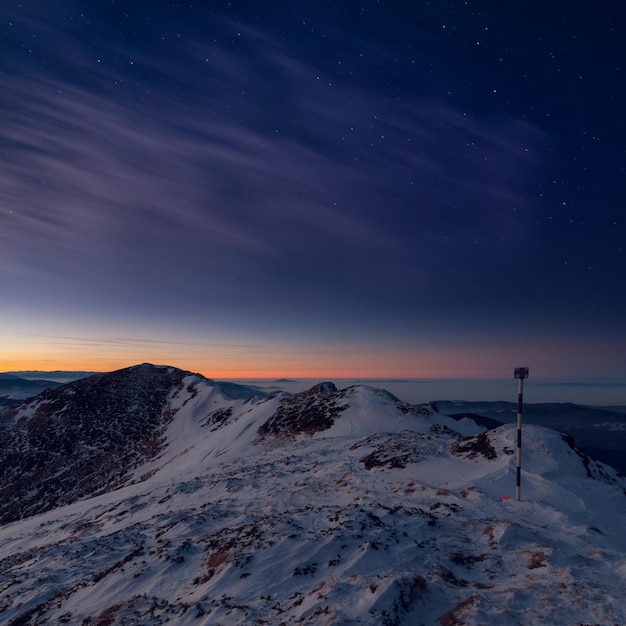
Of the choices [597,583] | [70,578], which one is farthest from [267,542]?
[597,583]

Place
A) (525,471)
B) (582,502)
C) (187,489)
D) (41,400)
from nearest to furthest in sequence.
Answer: (582,502)
(525,471)
(187,489)
(41,400)

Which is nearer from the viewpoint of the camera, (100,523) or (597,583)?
(597,583)

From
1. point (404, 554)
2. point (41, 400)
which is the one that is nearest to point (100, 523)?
point (404, 554)

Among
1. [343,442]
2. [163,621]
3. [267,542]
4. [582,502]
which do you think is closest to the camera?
[163,621]

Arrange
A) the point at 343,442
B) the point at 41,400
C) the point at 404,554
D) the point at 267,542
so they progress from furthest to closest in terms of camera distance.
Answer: the point at 41,400, the point at 343,442, the point at 267,542, the point at 404,554

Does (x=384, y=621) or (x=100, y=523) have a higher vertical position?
(x=384, y=621)

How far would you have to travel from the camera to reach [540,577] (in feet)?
25.9

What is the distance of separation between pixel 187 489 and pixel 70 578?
8729 mm

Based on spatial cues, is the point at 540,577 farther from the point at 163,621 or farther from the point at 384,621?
the point at 163,621

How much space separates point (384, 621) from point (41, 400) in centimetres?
8846

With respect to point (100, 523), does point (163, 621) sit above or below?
above

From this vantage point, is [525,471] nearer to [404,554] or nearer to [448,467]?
[448,467]

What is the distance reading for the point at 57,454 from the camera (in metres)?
60.2

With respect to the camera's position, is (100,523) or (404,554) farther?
(100,523)
